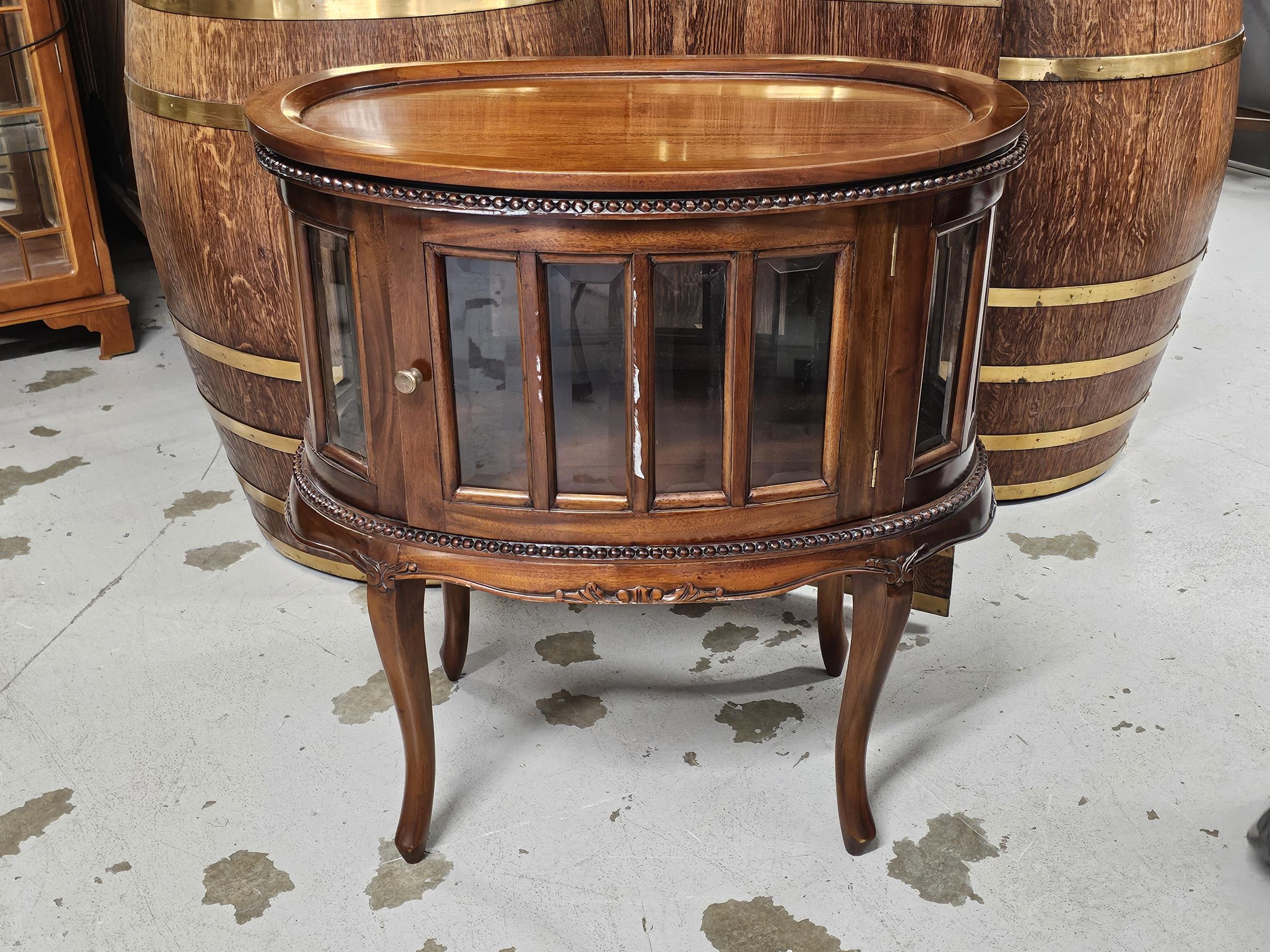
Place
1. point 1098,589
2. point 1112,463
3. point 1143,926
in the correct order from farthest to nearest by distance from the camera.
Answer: point 1112,463 → point 1098,589 → point 1143,926

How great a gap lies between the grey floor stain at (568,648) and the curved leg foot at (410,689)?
0.45 metres

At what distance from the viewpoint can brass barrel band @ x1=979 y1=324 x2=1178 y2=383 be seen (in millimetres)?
2543

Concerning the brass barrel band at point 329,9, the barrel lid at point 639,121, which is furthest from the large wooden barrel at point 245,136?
the barrel lid at point 639,121

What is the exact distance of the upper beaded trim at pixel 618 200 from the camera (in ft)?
4.19

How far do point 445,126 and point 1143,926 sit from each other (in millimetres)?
1375

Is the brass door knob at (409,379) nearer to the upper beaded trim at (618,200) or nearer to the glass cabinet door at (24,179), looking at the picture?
the upper beaded trim at (618,200)

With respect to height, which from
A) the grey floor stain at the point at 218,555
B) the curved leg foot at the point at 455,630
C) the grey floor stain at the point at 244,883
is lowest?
the grey floor stain at the point at 218,555

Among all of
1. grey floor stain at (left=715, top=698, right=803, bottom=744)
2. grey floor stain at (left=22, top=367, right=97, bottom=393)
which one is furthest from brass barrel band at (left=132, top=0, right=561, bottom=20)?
grey floor stain at (left=22, top=367, right=97, bottom=393)

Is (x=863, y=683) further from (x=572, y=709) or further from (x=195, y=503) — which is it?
(x=195, y=503)

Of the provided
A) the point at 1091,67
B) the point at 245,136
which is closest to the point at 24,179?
the point at 245,136

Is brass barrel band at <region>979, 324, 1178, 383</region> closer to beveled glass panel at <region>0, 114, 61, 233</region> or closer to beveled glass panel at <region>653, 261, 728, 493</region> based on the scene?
beveled glass panel at <region>653, 261, 728, 493</region>

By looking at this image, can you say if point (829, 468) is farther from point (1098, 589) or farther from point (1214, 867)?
point (1098, 589)

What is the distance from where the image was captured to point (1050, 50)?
225 cm

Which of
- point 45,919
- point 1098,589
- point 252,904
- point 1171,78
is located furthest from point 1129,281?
point 45,919
